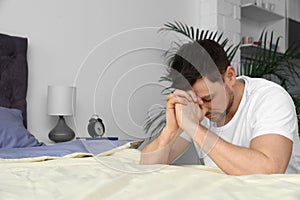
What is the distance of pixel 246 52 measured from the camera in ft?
14.3

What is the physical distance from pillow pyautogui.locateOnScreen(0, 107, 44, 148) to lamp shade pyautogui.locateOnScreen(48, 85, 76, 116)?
365 millimetres

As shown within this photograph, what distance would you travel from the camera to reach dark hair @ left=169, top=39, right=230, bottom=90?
125 centimetres

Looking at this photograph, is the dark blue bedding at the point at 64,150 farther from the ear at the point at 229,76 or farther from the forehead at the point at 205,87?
the ear at the point at 229,76

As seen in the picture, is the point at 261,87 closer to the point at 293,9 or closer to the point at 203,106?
the point at 203,106

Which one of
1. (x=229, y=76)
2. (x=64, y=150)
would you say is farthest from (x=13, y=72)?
(x=229, y=76)

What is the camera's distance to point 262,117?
1.35 m

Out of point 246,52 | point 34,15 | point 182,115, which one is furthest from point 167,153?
point 246,52

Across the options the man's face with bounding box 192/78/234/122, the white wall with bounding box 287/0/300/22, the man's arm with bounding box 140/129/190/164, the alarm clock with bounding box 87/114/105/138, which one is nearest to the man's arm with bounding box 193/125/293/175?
the man's face with bounding box 192/78/234/122

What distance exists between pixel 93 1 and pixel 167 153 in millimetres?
1723

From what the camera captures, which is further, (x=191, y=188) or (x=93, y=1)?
(x=93, y=1)

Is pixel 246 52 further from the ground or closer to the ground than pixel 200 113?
further from the ground

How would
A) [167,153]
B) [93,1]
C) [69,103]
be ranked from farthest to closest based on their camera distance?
1. [93,1]
2. [69,103]
3. [167,153]

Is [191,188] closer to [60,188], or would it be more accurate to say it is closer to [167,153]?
[60,188]

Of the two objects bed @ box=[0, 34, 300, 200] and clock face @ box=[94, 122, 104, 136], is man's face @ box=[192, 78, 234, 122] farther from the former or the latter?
clock face @ box=[94, 122, 104, 136]
